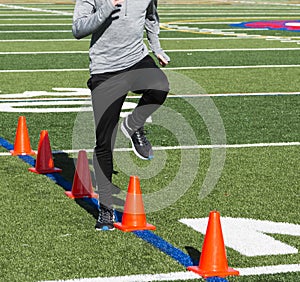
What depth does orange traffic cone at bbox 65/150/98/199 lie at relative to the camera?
24.9 feet

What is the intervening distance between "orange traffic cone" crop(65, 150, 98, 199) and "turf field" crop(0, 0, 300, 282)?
0.44ft

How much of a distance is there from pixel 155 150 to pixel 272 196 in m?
2.32

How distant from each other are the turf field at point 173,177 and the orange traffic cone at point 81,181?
0.13 meters

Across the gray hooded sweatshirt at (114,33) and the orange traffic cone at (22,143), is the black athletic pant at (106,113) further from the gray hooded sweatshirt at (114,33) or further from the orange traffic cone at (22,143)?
the orange traffic cone at (22,143)

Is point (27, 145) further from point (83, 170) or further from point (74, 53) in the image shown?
point (74, 53)

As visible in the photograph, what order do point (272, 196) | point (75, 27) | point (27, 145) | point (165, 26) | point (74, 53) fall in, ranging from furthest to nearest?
point (165, 26)
point (74, 53)
point (27, 145)
point (272, 196)
point (75, 27)

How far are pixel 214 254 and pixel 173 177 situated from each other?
2.97 m

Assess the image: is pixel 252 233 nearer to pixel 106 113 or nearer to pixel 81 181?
pixel 106 113

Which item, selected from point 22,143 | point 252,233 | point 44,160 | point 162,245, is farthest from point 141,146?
point 162,245

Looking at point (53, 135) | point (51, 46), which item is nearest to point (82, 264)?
point (53, 135)

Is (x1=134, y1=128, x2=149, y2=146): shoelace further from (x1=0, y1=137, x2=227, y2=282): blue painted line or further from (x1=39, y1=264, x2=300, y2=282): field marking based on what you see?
(x1=39, y1=264, x2=300, y2=282): field marking

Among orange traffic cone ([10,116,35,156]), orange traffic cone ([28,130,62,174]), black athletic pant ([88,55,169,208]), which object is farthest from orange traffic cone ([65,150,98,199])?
orange traffic cone ([10,116,35,156])

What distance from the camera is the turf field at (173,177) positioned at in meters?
5.79

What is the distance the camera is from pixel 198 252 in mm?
5973
